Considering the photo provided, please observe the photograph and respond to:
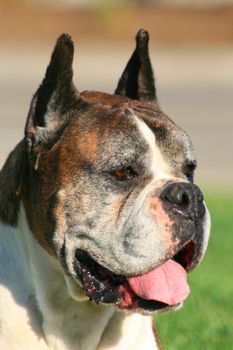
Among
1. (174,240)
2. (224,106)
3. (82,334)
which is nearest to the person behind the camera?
(174,240)

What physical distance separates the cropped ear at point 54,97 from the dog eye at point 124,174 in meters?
0.40

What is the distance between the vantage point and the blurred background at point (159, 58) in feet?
68.6

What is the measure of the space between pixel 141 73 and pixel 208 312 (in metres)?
2.84

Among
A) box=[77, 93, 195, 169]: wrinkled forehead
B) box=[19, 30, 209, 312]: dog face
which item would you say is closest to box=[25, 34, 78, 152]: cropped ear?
box=[19, 30, 209, 312]: dog face

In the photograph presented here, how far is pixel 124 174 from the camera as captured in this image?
18.7ft

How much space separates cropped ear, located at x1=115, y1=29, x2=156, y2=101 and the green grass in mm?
896

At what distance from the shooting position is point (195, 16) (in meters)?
37.6

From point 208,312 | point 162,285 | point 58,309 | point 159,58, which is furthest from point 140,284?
point 159,58

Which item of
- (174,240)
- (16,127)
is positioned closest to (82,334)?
(174,240)

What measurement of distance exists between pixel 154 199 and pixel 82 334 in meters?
0.86

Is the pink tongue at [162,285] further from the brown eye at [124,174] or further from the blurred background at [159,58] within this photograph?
the blurred background at [159,58]

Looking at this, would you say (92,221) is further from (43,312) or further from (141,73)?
(141,73)

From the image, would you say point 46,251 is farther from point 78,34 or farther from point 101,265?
point 78,34

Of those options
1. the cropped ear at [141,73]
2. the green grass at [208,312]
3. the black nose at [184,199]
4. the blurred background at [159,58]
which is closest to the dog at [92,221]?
the black nose at [184,199]
